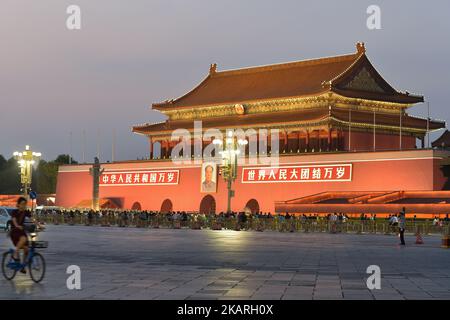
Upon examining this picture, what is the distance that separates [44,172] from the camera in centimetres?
11125

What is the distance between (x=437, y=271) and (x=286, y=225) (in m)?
32.0

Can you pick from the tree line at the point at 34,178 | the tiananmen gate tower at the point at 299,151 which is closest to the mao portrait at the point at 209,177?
the tiananmen gate tower at the point at 299,151

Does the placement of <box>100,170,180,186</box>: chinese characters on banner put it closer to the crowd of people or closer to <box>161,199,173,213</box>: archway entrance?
<box>161,199,173,213</box>: archway entrance

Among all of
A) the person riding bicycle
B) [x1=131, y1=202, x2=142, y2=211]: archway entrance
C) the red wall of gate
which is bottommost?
the person riding bicycle

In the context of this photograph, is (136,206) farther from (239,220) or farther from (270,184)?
(239,220)

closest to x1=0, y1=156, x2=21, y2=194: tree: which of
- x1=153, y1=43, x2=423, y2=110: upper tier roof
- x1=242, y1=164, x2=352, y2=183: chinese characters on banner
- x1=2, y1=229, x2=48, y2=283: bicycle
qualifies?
x1=153, y1=43, x2=423, y2=110: upper tier roof

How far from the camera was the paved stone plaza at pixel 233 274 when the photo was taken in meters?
14.9

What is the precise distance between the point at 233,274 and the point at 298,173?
46727 mm

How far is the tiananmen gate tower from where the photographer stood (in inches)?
2334

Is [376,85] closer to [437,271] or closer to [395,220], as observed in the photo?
[395,220]

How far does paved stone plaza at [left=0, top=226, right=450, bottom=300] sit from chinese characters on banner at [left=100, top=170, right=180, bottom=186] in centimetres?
4547
